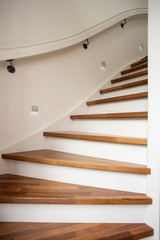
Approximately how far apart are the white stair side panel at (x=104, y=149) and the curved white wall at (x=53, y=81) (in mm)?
357

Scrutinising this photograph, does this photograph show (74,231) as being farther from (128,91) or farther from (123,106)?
(128,91)

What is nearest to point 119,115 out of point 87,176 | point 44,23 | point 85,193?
point 87,176

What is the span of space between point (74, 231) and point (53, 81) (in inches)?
55.1

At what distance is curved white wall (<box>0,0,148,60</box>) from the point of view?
51.6 inches

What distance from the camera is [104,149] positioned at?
1146mm

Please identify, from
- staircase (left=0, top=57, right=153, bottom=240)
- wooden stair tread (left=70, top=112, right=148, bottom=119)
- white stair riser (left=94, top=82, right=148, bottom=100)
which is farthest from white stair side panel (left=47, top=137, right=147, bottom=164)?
white stair riser (left=94, top=82, right=148, bottom=100)

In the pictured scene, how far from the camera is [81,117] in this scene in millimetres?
1636

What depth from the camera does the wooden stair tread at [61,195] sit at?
2.78ft

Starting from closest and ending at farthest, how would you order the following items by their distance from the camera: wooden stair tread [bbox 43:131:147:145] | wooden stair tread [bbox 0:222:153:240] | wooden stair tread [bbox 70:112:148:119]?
wooden stair tread [bbox 0:222:153:240], wooden stair tread [bbox 43:131:147:145], wooden stair tread [bbox 70:112:148:119]

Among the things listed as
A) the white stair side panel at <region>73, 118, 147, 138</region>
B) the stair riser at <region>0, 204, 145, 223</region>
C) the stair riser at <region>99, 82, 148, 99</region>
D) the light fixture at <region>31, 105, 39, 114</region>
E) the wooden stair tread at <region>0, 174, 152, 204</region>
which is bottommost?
the stair riser at <region>0, 204, 145, 223</region>

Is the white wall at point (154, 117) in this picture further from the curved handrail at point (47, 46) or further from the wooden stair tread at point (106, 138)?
the curved handrail at point (47, 46)

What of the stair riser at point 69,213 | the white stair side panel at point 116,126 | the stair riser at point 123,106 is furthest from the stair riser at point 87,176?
the stair riser at point 123,106

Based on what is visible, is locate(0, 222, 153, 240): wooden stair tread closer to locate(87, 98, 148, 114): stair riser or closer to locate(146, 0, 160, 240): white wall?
locate(146, 0, 160, 240): white wall

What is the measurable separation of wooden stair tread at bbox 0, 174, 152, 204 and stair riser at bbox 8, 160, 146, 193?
0.11 feet
